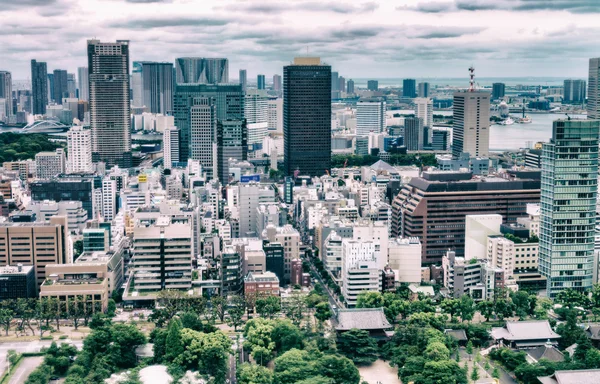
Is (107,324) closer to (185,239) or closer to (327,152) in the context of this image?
(185,239)

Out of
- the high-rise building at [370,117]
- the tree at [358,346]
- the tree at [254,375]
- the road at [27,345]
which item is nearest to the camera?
the tree at [254,375]

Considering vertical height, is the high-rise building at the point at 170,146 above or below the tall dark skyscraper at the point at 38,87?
below

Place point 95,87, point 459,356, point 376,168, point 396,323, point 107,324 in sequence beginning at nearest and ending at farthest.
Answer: point 459,356, point 107,324, point 396,323, point 376,168, point 95,87

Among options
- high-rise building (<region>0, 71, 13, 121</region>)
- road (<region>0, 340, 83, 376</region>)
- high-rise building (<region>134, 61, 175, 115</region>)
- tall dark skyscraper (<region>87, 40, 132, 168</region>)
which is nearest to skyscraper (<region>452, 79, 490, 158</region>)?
tall dark skyscraper (<region>87, 40, 132, 168</region>)

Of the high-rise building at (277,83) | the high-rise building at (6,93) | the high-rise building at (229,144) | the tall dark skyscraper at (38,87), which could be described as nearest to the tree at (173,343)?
the high-rise building at (229,144)

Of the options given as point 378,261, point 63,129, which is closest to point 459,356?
point 378,261

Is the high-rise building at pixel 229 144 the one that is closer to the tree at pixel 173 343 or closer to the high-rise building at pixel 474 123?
the high-rise building at pixel 474 123

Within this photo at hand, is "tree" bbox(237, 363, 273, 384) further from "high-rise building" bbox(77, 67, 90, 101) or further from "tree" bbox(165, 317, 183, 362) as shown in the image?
"high-rise building" bbox(77, 67, 90, 101)
